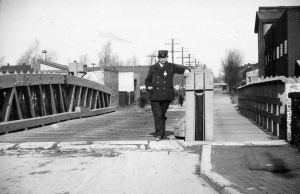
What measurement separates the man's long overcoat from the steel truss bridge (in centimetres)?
395

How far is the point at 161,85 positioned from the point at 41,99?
6266 mm

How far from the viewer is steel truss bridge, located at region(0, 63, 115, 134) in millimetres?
10641

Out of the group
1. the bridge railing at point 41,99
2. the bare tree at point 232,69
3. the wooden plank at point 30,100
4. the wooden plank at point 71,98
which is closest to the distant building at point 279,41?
the bridge railing at point 41,99

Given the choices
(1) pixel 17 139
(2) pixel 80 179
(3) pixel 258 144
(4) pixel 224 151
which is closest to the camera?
(2) pixel 80 179

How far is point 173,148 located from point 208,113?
3.54 ft

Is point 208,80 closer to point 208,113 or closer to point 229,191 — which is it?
point 208,113

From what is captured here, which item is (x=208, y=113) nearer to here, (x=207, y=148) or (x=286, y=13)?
(x=207, y=148)

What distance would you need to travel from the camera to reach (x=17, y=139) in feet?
28.8

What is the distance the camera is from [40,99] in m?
13.2

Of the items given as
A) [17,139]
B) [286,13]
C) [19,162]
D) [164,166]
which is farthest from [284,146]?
[286,13]

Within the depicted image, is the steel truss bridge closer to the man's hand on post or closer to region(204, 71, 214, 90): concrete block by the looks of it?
the man's hand on post

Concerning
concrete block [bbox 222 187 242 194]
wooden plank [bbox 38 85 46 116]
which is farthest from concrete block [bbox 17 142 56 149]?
wooden plank [bbox 38 85 46 116]

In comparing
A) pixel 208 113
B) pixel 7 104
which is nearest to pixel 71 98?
pixel 7 104

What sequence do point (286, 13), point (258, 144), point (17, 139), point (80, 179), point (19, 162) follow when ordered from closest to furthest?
point (80, 179)
point (19, 162)
point (258, 144)
point (17, 139)
point (286, 13)
